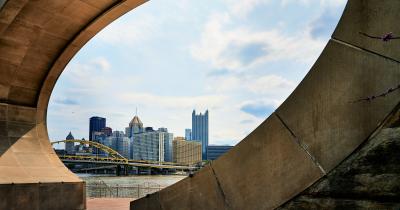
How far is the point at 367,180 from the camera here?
3.56 m

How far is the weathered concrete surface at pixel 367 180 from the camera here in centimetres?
338

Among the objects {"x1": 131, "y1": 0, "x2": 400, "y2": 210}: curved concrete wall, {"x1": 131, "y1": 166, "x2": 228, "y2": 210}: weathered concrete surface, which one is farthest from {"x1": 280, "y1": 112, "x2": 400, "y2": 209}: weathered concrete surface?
{"x1": 131, "y1": 166, "x2": 228, "y2": 210}: weathered concrete surface

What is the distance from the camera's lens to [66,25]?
12633mm

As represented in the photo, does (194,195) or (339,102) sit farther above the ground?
(339,102)

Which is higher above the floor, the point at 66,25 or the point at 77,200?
the point at 66,25

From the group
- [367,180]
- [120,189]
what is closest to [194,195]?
[367,180]

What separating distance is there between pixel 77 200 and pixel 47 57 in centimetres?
574

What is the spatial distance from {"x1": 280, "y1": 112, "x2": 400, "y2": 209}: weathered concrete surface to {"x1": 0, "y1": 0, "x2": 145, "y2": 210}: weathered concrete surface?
945cm

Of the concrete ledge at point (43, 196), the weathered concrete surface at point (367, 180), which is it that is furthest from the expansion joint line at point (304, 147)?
the concrete ledge at point (43, 196)

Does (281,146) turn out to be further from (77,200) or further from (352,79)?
(77,200)

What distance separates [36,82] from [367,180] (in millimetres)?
13889

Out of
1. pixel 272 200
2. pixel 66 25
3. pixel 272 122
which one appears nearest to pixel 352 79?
pixel 272 122

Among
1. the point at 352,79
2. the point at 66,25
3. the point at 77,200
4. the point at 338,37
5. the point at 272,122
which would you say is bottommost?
the point at 77,200

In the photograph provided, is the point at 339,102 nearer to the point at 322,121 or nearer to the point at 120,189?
the point at 322,121
